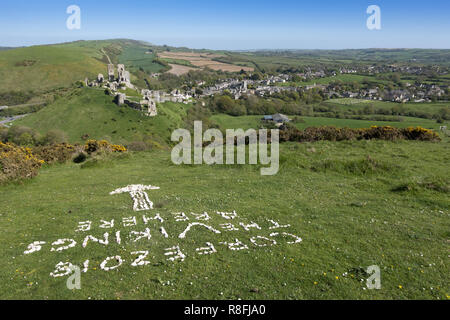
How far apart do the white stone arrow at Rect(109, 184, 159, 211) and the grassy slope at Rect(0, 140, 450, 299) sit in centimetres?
46

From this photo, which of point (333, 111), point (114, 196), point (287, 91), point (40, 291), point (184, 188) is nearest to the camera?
point (40, 291)

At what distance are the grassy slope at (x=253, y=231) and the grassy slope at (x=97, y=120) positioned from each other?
78633 mm

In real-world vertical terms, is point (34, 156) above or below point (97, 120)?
below

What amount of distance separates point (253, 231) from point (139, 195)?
766cm

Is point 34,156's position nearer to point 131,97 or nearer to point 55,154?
point 55,154

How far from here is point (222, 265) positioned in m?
9.30

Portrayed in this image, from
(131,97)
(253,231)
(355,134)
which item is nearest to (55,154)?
(253,231)

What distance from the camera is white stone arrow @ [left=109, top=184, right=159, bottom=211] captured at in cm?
1452

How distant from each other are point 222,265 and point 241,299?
165 cm

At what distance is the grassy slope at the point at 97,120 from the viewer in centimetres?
10106

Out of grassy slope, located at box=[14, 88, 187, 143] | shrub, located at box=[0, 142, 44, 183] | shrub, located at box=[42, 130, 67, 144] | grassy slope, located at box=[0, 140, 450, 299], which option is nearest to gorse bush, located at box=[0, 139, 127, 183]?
shrub, located at box=[0, 142, 44, 183]

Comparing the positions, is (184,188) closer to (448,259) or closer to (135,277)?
(135,277)

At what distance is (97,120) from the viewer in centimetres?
10831
